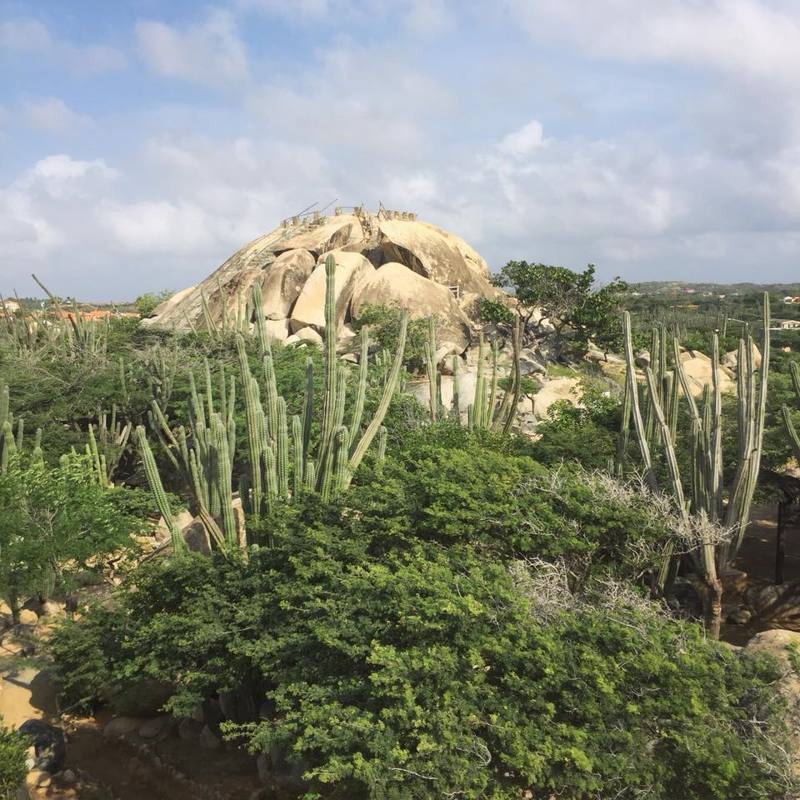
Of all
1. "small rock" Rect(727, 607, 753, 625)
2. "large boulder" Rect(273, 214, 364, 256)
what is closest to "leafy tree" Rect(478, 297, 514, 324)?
"large boulder" Rect(273, 214, 364, 256)

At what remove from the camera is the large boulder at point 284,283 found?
31.0 metres

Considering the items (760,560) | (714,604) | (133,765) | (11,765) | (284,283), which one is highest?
(284,283)

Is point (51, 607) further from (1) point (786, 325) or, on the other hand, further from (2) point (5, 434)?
(1) point (786, 325)

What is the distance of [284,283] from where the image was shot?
3156cm

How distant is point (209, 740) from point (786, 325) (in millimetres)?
61206

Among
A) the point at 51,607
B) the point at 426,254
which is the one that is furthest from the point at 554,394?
the point at 51,607

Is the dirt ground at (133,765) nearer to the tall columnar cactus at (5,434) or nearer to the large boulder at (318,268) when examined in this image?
the tall columnar cactus at (5,434)

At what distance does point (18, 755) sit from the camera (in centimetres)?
776

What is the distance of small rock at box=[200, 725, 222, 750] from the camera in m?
9.41

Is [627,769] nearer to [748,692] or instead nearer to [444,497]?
[748,692]

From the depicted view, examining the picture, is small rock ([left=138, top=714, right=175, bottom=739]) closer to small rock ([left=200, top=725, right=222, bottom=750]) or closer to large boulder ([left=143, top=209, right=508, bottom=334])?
small rock ([left=200, top=725, right=222, bottom=750])

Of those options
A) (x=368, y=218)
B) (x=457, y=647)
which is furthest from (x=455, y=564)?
(x=368, y=218)

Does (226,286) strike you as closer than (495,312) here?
No

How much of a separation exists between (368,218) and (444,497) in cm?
3009
